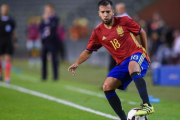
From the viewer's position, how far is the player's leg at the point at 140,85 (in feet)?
20.9

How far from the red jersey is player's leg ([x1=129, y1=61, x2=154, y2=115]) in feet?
0.91

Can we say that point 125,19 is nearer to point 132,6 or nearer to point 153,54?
point 153,54

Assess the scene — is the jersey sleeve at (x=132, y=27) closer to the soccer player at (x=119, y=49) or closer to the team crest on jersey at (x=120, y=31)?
the soccer player at (x=119, y=49)

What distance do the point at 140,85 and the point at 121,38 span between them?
87 cm

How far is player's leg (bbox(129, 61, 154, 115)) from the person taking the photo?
20.9ft

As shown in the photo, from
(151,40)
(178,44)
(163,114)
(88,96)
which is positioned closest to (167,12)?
(151,40)

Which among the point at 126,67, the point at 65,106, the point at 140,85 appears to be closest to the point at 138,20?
the point at 65,106

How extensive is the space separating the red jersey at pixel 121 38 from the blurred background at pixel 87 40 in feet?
13.3

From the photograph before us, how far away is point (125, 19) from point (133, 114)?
62.9 inches

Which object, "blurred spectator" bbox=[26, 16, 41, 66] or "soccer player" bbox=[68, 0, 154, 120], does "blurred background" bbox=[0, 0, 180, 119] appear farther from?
"soccer player" bbox=[68, 0, 154, 120]

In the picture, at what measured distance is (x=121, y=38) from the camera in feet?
23.2

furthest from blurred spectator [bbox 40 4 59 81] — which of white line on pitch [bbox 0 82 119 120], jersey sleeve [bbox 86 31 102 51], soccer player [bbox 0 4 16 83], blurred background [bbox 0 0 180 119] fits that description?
jersey sleeve [bbox 86 31 102 51]

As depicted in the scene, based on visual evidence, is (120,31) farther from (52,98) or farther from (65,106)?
(52,98)

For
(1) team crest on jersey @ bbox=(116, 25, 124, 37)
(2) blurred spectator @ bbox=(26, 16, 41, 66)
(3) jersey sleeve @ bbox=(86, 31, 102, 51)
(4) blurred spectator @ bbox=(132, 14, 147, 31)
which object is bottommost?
(2) blurred spectator @ bbox=(26, 16, 41, 66)
